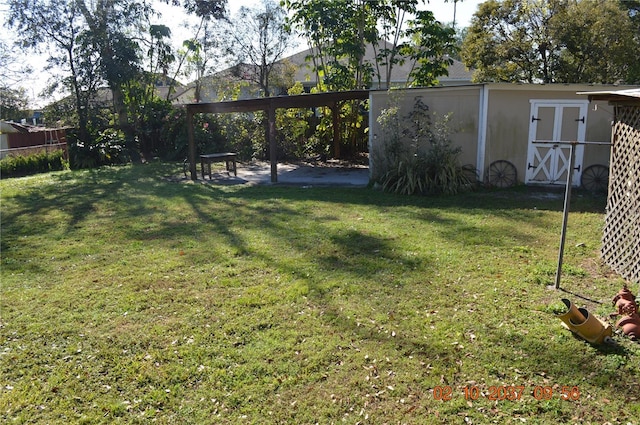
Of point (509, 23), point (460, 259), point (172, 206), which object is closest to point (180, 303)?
point (460, 259)

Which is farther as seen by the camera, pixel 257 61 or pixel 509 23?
pixel 257 61

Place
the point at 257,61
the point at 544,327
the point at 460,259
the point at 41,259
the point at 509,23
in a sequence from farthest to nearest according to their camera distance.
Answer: the point at 257,61
the point at 509,23
the point at 41,259
the point at 460,259
the point at 544,327

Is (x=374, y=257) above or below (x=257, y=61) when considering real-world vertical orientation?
below

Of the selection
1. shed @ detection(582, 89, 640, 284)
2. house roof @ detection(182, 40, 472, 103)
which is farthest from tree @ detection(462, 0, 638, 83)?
shed @ detection(582, 89, 640, 284)

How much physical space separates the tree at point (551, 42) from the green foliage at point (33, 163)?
1697 centimetres

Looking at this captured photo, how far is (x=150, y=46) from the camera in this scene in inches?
773

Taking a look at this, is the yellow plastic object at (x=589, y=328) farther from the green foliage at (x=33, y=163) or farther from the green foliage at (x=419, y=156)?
the green foliage at (x=33, y=163)

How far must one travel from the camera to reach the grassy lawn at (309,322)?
3.12 m

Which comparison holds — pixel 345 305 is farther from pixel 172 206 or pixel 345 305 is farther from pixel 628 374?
pixel 172 206

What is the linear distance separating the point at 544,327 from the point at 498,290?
2.73ft

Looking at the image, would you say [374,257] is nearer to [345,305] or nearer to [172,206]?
[345,305]

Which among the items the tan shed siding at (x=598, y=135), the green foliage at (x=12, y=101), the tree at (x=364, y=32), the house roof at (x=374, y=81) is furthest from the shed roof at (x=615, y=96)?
the house roof at (x=374, y=81)

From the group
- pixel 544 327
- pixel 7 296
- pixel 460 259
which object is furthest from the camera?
pixel 460 259

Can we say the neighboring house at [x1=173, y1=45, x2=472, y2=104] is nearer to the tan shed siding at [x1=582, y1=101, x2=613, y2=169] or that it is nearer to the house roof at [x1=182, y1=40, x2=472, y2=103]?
the house roof at [x1=182, y1=40, x2=472, y2=103]
